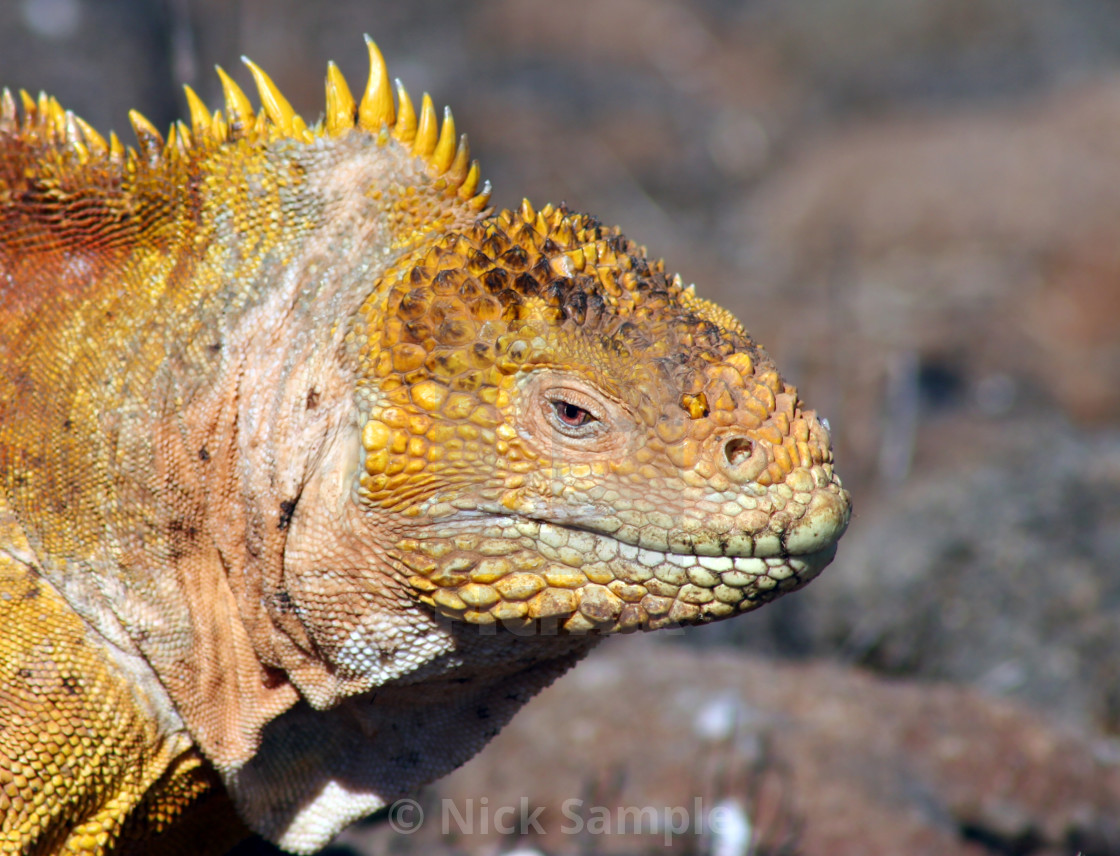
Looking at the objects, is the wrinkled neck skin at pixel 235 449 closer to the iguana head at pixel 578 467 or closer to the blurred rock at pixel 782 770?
the iguana head at pixel 578 467

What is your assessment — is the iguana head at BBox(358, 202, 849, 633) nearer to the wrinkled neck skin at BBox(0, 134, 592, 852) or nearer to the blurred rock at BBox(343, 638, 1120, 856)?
the wrinkled neck skin at BBox(0, 134, 592, 852)

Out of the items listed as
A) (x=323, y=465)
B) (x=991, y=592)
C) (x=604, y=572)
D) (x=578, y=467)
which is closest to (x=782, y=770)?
(x=991, y=592)

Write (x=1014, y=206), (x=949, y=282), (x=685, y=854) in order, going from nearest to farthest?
(x=685, y=854) → (x=949, y=282) → (x=1014, y=206)

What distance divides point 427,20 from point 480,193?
62.7ft

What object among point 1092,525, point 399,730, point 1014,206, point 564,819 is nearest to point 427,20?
point 1014,206

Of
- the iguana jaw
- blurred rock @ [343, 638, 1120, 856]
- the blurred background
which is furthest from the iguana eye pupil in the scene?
the blurred background

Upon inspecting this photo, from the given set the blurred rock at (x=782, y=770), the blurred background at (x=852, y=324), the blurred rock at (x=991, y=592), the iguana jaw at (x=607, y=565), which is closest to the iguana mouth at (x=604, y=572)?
the iguana jaw at (x=607, y=565)

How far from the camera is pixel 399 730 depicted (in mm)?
2975

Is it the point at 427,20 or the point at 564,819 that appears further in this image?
the point at 427,20

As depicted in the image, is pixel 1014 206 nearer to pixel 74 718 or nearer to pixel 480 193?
pixel 480 193

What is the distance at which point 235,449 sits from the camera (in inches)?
107
